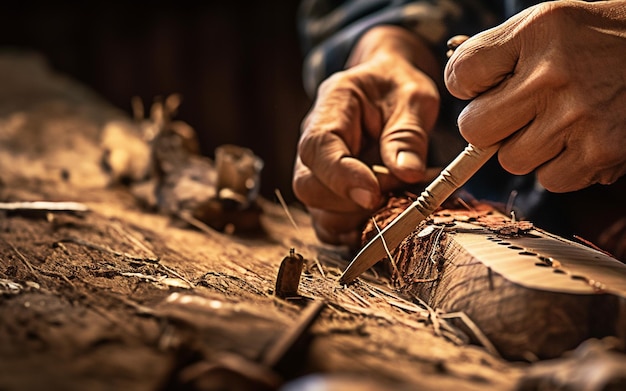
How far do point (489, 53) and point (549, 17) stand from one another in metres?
0.17

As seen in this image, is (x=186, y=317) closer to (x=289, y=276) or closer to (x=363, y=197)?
(x=289, y=276)

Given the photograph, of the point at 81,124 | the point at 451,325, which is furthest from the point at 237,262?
the point at 81,124

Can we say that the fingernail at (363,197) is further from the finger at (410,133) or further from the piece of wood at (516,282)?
the piece of wood at (516,282)

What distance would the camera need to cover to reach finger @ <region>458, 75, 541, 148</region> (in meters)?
1.46

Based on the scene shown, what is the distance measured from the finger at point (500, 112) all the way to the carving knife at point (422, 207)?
0.04m

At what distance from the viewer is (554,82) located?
143 centimetres

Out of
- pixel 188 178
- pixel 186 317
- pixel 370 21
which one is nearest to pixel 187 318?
pixel 186 317

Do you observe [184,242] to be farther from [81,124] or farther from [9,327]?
[81,124]

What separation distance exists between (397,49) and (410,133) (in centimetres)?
61

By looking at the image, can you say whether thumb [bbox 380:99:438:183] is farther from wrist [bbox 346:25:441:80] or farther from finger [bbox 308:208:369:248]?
wrist [bbox 346:25:441:80]

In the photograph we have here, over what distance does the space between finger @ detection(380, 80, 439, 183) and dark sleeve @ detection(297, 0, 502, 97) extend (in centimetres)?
52

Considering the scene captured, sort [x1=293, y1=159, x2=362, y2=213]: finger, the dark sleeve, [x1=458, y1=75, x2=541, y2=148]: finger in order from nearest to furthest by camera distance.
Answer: [x1=458, y1=75, x2=541, y2=148]: finger
[x1=293, y1=159, x2=362, y2=213]: finger
the dark sleeve

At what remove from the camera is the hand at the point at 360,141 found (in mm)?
1806

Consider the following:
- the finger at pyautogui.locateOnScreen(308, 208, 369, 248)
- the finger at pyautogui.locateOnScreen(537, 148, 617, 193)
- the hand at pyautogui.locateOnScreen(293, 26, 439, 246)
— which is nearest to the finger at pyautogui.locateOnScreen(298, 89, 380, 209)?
the hand at pyautogui.locateOnScreen(293, 26, 439, 246)
